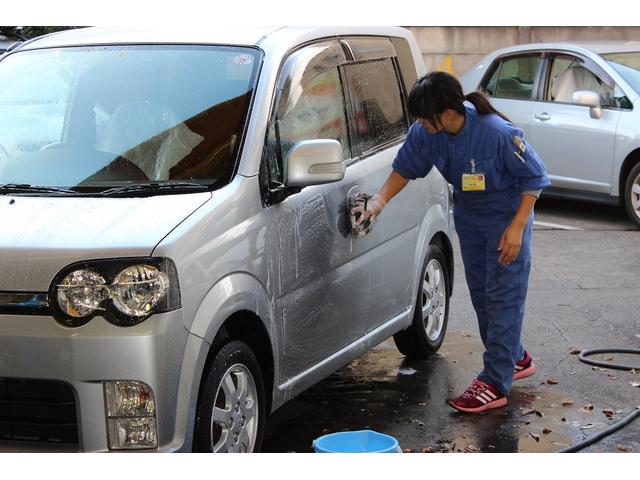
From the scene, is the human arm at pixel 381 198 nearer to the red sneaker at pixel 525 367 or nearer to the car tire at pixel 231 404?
the car tire at pixel 231 404

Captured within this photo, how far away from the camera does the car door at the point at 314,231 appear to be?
4922 mm

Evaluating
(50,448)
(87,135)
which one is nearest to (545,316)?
(87,135)

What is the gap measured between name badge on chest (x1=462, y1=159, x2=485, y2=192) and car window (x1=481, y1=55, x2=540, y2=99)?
6.72 m

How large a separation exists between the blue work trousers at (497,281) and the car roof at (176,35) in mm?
1256

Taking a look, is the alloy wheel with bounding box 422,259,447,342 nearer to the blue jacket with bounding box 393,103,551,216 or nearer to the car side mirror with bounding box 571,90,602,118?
the blue jacket with bounding box 393,103,551,216

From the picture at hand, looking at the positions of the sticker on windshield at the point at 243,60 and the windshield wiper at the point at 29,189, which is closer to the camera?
the windshield wiper at the point at 29,189

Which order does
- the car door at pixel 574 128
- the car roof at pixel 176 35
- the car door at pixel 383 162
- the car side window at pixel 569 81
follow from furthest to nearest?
the car side window at pixel 569 81 < the car door at pixel 574 128 < the car door at pixel 383 162 < the car roof at pixel 176 35

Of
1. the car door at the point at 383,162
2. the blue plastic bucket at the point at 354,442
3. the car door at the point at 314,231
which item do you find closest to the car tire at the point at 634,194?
the car door at the point at 383,162

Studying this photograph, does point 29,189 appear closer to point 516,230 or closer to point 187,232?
point 187,232

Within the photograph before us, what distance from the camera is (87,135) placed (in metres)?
4.98

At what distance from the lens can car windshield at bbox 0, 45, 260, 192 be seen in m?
4.74

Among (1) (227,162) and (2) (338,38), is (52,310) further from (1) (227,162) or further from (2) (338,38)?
(2) (338,38)

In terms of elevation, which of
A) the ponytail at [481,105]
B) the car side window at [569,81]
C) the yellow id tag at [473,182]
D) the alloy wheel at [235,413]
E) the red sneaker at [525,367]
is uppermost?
the ponytail at [481,105]

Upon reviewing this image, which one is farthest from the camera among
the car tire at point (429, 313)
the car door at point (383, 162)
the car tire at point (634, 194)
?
the car tire at point (634, 194)
